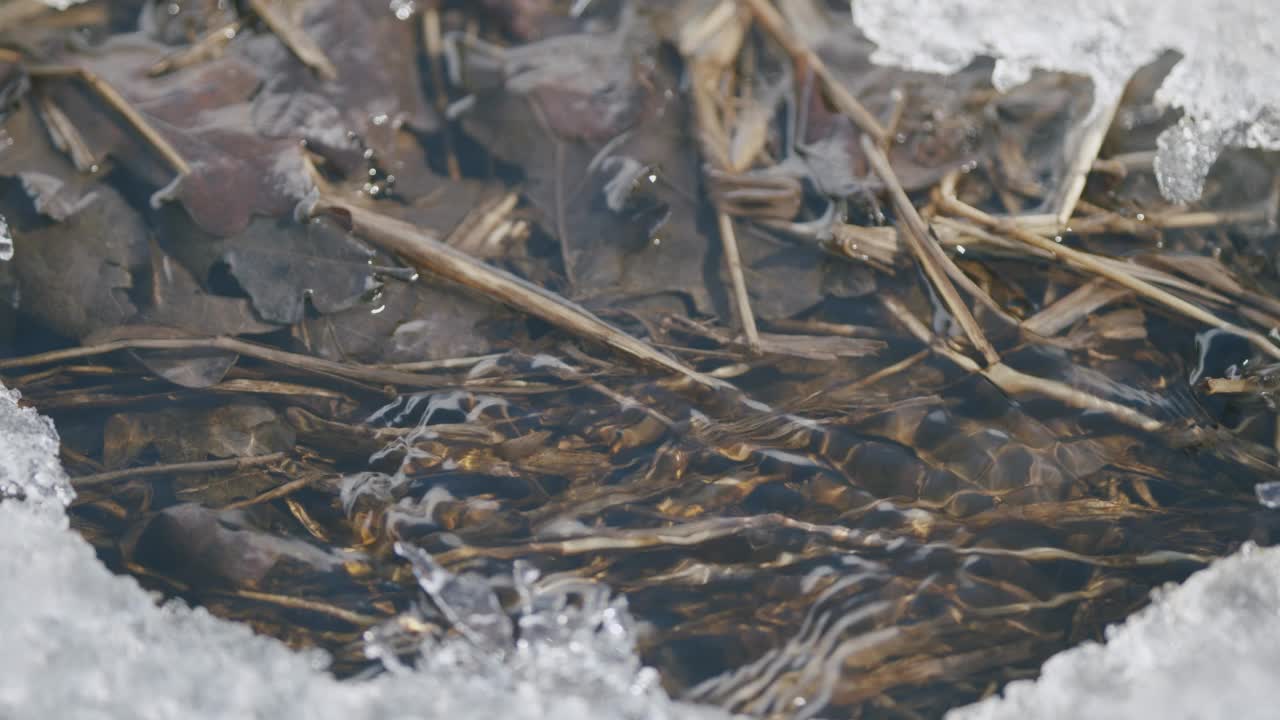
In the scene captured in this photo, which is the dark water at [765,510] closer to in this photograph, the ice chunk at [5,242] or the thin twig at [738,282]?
the thin twig at [738,282]

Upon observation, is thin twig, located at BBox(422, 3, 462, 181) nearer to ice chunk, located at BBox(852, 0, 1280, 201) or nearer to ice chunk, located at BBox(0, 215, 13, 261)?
ice chunk, located at BBox(0, 215, 13, 261)

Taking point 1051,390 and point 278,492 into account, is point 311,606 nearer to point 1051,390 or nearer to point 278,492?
point 278,492

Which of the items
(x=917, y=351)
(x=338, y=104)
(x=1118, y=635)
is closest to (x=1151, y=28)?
(x=917, y=351)

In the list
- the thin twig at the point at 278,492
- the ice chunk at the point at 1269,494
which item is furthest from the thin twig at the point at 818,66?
the thin twig at the point at 278,492

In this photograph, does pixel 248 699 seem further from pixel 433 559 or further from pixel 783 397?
pixel 783 397

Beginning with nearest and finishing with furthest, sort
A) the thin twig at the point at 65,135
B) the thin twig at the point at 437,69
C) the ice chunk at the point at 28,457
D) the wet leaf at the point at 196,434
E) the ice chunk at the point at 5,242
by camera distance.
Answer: the ice chunk at the point at 28,457, the wet leaf at the point at 196,434, the ice chunk at the point at 5,242, the thin twig at the point at 65,135, the thin twig at the point at 437,69

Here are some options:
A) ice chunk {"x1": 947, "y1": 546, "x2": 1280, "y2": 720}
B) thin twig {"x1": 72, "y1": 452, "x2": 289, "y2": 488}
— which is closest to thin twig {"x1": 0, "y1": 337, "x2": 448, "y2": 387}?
thin twig {"x1": 72, "y1": 452, "x2": 289, "y2": 488}

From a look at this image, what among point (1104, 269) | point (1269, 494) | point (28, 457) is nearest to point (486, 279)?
point (28, 457)
